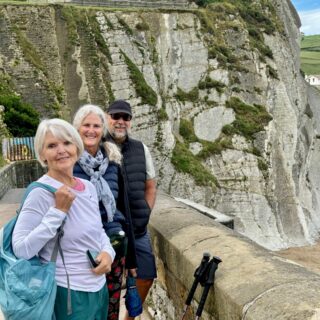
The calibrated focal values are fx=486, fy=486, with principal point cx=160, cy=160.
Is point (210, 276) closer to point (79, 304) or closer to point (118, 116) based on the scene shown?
point (79, 304)

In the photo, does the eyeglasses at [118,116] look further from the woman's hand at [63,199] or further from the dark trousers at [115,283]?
the woman's hand at [63,199]

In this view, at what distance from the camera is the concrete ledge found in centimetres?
255

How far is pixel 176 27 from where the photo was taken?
31594 mm

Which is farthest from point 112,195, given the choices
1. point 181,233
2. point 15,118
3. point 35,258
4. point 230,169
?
point 230,169

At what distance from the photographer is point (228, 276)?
122 inches

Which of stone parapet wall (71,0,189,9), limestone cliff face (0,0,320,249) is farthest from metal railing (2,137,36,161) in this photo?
stone parapet wall (71,0,189,9)

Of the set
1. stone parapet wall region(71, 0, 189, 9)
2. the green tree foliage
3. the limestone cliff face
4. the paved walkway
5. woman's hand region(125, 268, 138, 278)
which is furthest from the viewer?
stone parapet wall region(71, 0, 189, 9)

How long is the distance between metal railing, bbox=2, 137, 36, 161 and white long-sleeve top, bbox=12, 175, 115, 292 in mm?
15349

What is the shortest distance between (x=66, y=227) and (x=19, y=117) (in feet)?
68.6

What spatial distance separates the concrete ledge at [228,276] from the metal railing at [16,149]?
13.5 meters

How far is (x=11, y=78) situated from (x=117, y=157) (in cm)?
2397

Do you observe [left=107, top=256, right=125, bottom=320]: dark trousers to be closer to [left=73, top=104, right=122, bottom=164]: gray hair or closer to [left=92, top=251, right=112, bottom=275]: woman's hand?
[left=92, top=251, right=112, bottom=275]: woman's hand

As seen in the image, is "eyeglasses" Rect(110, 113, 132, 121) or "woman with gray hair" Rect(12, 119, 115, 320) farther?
"eyeglasses" Rect(110, 113, 132, 121)

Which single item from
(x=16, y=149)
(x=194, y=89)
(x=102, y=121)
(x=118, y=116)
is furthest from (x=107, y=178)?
(x=194, y=89)
